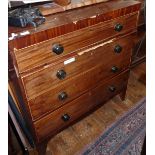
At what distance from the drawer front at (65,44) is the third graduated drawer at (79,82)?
0.11m

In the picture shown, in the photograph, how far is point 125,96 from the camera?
1.88 meters

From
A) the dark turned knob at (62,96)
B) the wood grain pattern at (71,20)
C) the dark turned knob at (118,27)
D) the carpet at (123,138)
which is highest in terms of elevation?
the wood grain pattern at (71,20)

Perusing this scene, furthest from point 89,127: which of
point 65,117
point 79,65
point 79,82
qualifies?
point 79,65

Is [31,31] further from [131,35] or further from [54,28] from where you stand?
[131,35]

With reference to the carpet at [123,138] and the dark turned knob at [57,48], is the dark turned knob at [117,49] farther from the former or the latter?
the carpet at [123,138]

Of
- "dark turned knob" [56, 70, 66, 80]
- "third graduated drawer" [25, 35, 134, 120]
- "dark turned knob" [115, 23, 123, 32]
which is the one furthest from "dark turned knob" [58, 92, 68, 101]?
"dark turned knob" [115, 23, 123, 32]

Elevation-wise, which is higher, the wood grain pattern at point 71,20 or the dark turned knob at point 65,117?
the wood grain pattern at point 71,20

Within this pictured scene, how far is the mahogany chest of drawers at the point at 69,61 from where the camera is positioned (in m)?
0.92

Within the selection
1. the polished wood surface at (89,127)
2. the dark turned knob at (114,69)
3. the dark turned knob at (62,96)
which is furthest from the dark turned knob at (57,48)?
the polished wood surface at (89,127)

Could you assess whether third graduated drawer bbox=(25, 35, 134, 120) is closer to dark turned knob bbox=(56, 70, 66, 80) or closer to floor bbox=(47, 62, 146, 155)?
dark turned knob bbox=(56, 70, 66, 80)

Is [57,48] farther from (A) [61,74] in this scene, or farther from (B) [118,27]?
(B) [118,27]

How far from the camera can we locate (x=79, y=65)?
46.2 inches

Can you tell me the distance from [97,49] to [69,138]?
0.77m

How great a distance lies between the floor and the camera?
4.79 feet
